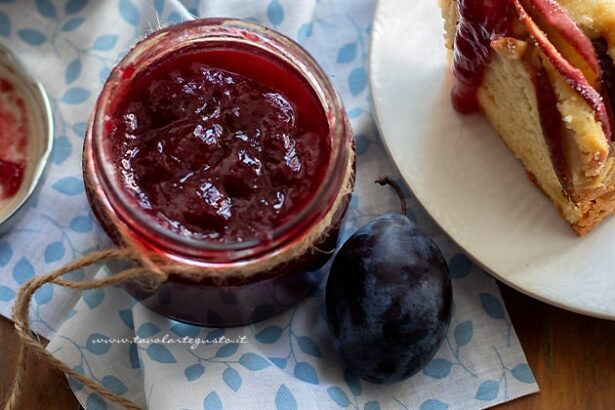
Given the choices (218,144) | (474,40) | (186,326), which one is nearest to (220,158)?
(218,144)

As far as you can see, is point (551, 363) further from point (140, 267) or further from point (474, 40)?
point (140, 267)

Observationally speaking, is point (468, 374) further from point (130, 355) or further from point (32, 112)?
point (32, 112)

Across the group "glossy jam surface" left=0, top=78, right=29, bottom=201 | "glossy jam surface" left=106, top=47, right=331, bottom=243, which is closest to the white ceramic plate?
"glossy jam surface" left=106, top=47, right=331, bottom=243

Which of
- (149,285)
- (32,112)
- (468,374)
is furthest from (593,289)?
(32,112)

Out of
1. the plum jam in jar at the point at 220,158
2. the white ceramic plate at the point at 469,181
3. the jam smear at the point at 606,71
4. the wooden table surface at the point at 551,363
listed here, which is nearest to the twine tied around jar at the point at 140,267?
the plum jam in jar at the point at 220,158

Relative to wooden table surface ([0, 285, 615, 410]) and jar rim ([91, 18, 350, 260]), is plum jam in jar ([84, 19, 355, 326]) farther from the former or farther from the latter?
wooden table surface ([0, 285, 615, 410])
